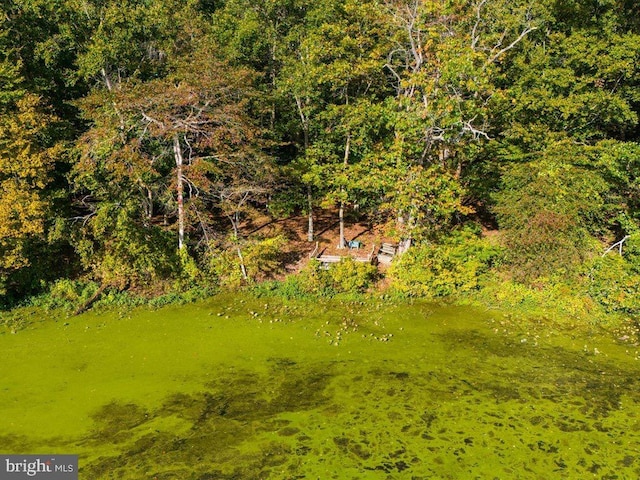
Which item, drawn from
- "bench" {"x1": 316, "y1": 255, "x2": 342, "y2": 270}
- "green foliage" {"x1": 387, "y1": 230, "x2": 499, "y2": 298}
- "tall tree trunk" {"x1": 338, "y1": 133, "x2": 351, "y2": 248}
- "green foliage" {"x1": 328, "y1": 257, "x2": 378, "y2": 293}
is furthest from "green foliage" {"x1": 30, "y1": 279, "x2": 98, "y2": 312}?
"green foliage" {"x1": 387, "y1": 230, "x2": 499, "y2": 298}

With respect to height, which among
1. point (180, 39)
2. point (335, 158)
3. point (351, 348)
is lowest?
point (351, 348)

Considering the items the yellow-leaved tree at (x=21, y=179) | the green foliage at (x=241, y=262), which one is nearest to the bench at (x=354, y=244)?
the green foliage at (x=241, y=262)

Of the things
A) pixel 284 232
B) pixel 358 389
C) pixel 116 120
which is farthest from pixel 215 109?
Result: pixel 358 389

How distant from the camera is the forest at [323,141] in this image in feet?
59.4

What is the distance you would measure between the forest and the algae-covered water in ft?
8.09

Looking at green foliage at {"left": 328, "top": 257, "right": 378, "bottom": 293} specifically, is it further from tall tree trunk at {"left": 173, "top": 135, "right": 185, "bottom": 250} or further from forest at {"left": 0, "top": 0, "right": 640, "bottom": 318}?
tall tree trunk at {"left": 173, "top": 135, "right": 185, "bottom": 250}

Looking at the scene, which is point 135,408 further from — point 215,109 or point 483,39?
→ point 483,39

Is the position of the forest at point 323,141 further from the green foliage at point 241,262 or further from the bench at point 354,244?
the bench at point 354,244

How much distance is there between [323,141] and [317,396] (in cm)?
1345

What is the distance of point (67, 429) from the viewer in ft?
37.3

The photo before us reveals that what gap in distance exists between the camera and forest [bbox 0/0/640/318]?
18109mm

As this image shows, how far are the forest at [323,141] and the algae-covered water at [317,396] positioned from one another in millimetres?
2467

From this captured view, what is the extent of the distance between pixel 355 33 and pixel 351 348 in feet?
43.8

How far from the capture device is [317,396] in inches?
Answer: 502
